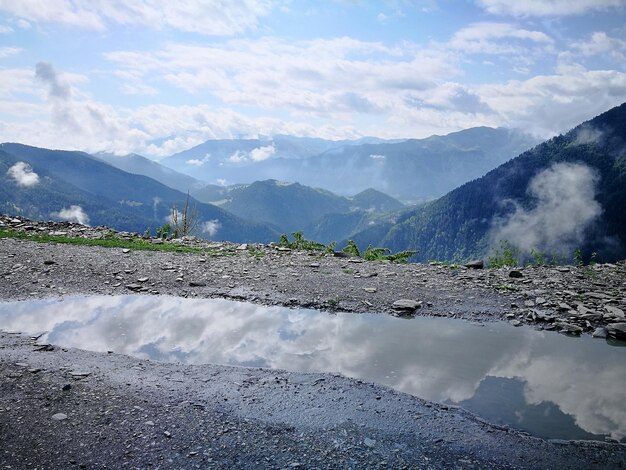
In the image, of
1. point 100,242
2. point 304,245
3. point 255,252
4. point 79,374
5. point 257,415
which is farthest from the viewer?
point 304,245

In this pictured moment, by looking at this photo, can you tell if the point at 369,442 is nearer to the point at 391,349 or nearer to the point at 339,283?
the point at 391,349

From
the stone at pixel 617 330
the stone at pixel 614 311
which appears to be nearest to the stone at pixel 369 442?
the stone at pixel 617 330

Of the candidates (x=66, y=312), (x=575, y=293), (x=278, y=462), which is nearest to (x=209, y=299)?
(x=66, y=312)

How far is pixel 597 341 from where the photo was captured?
382 inches

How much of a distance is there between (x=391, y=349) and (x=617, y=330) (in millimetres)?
5542

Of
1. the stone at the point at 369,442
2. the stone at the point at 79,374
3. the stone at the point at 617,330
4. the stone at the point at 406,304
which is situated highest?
the stone at the point at 617,330

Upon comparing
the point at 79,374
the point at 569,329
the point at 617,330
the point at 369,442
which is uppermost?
the point at 617,330

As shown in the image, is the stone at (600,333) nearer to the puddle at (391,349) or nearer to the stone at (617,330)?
the stone at (617,330)

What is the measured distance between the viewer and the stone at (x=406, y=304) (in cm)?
1159

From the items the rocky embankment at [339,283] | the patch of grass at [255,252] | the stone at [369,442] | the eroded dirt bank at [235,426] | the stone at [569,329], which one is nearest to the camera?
the eroded dirt bank at [235,426]

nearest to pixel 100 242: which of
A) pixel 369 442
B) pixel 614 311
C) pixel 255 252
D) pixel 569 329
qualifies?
pixel 255 252

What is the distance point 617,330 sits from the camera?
9.87 m

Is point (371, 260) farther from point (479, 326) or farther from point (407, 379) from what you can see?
point (407, 379)

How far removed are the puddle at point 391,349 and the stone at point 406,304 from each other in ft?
1.97
